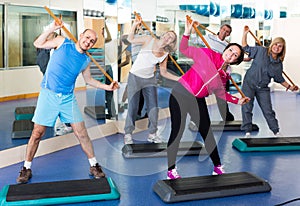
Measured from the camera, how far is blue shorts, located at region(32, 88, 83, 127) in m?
3.67

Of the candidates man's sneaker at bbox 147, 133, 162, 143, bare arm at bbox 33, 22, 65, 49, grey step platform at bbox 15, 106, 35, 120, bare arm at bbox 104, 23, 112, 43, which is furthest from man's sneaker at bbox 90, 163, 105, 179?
bare arm at bbox 104, 23, 112, 43

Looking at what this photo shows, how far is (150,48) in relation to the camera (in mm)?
5168

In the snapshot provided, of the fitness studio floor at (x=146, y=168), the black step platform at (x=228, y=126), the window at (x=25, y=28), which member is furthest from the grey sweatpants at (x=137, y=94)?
the black step platform at (x=228, y=126)

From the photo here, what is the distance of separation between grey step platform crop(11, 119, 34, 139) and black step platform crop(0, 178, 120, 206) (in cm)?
166

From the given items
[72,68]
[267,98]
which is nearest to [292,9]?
[267,98]

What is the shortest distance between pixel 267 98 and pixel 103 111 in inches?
93.9

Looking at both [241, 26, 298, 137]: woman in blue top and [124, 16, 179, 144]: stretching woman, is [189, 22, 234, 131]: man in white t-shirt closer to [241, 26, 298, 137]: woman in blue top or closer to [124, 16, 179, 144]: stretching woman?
[241, 26, 298, 137]: woman in blue top

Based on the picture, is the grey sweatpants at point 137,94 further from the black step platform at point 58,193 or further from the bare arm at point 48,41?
the black step platform at point 58,193

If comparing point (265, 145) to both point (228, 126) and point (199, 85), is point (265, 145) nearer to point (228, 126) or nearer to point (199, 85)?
point (228, 126)

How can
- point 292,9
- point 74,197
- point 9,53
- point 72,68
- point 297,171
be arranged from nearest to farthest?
point 74,197 → point 72,68 → point 297,171 → point 9,53 → point 292,9

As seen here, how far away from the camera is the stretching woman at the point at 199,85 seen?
3416 mm

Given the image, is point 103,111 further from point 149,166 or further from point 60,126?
point 149,166

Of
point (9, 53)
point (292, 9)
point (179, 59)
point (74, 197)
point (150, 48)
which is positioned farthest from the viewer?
point (292, 9)

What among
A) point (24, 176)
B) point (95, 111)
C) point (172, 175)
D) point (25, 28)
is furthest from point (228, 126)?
point (24, 176)
